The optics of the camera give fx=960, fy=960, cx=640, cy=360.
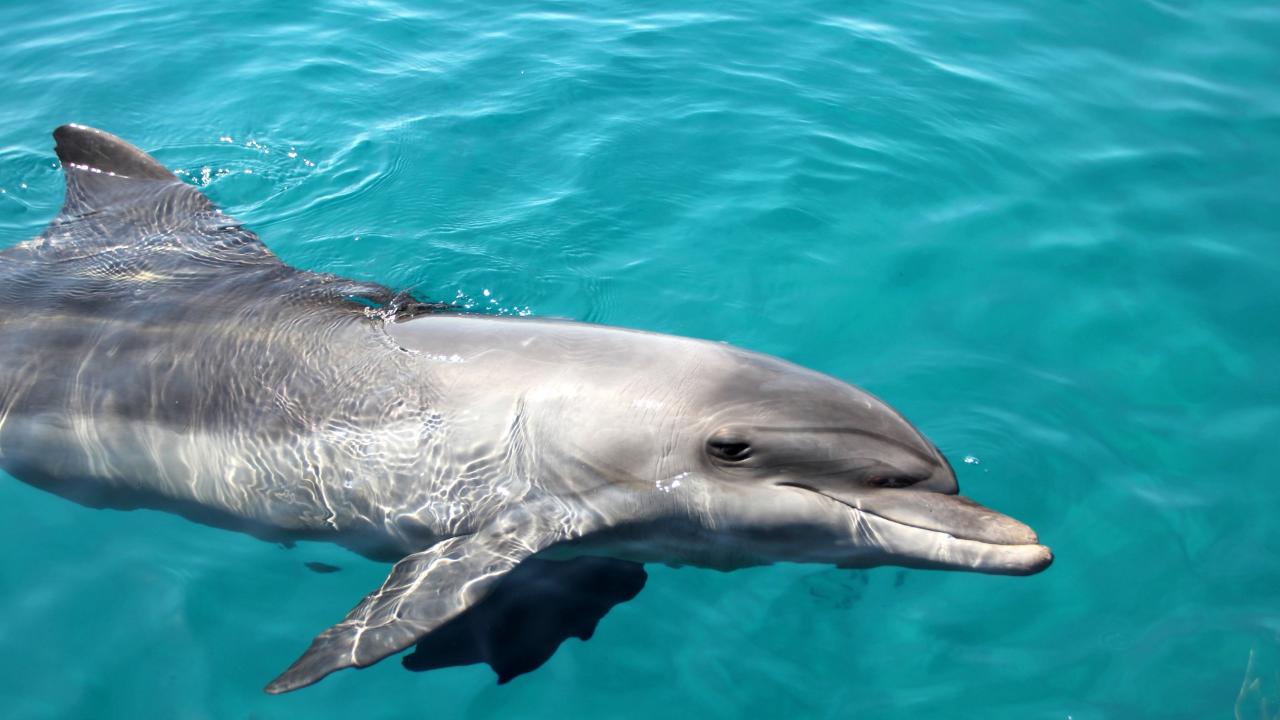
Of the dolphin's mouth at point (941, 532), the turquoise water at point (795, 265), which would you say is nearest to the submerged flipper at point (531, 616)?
the turquoise water at point (795, 265)

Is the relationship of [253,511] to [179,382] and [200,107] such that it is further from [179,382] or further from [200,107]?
[200,107]

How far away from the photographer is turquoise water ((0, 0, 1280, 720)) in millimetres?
5516

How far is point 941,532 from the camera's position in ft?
15.9

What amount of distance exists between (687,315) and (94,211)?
184 inches

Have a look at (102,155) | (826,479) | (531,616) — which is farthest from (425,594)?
(102,155)

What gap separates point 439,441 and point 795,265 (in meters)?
4.02

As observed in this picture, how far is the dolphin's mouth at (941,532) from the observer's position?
A: 184 inches

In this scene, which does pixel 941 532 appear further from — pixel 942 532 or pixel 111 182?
pixel 111 182

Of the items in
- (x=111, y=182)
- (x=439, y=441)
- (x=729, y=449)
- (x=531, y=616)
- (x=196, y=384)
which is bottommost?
(x=531, y=616)

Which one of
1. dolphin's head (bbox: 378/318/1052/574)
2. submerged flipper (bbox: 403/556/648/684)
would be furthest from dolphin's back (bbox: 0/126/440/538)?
submerged flipper (bbox: 403/556/648/684)

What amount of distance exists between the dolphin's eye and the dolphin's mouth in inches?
11.6

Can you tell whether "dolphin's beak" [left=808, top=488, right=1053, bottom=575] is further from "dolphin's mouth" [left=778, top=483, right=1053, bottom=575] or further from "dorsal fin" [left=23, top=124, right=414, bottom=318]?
"dorsal fin" [left=23, top=124, right=414, bottom=318]

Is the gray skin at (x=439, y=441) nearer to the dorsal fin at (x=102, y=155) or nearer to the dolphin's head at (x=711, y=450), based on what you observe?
the dolphin's head at (x=711, y=450)

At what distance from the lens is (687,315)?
7852 mm
